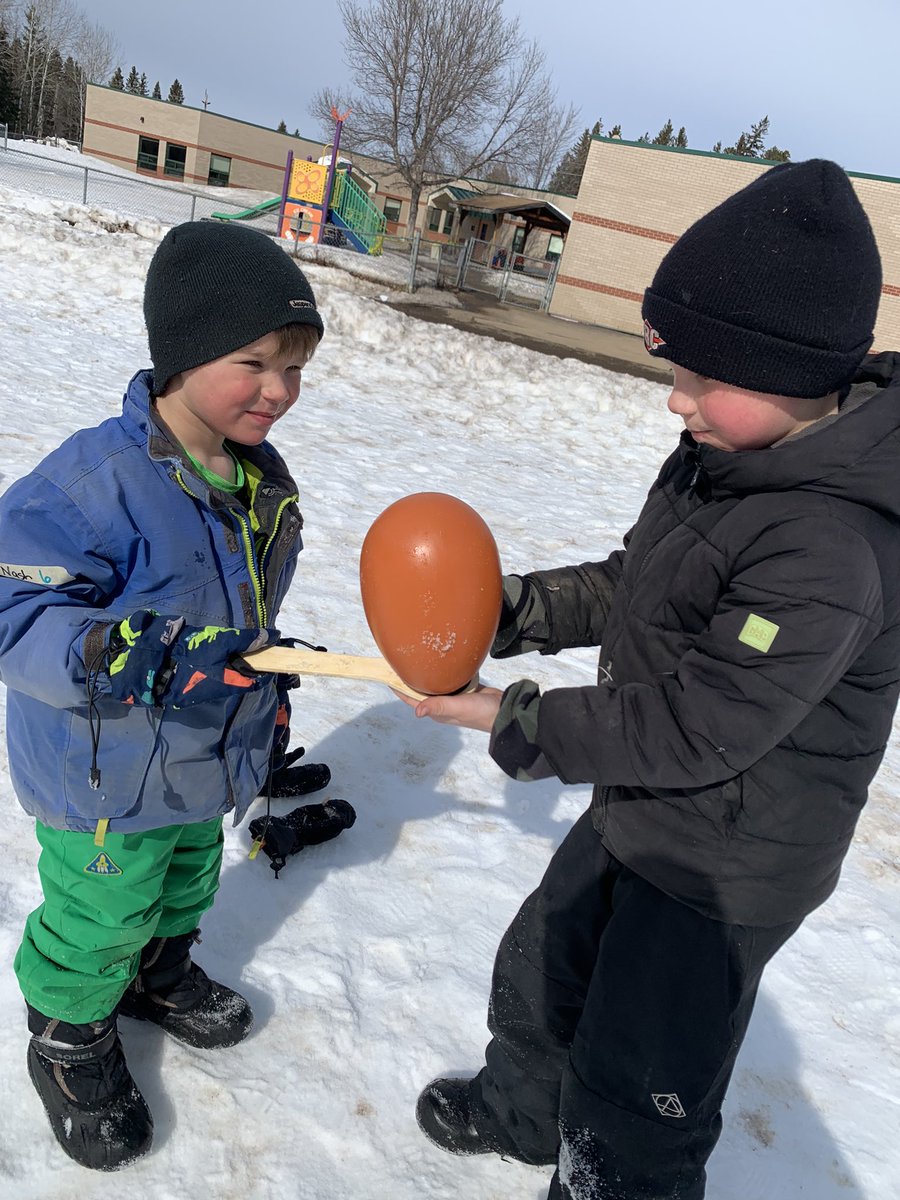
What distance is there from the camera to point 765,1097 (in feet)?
7.28

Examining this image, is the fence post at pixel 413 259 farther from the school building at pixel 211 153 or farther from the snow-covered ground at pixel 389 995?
the school building at pixel 211 153

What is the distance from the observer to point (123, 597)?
159 centimetres

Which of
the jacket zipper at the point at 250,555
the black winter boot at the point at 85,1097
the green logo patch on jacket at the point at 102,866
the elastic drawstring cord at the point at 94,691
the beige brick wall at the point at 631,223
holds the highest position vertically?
the beige brick wall at the point at 631,223

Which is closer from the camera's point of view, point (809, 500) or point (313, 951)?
point (809, 500)

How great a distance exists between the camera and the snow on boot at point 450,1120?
1.95 m

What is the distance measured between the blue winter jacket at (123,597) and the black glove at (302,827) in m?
0.74

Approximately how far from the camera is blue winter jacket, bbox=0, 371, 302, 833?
1.45 meters

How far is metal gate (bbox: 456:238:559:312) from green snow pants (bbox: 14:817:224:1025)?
19246 millimetres

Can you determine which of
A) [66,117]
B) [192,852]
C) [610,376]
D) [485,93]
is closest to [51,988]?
[192,852]

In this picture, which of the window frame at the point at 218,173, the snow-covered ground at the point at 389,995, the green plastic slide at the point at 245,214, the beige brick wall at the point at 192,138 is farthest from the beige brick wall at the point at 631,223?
the window frame at the point at 218,173

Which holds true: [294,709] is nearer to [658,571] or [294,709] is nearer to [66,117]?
[658,571]

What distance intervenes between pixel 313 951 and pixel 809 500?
1.91 m

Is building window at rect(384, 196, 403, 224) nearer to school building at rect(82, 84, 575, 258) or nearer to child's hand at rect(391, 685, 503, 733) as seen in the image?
school building at rect(82, 84, 575, 258)

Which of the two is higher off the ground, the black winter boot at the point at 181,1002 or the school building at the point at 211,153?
the school building at the point at 211,153
